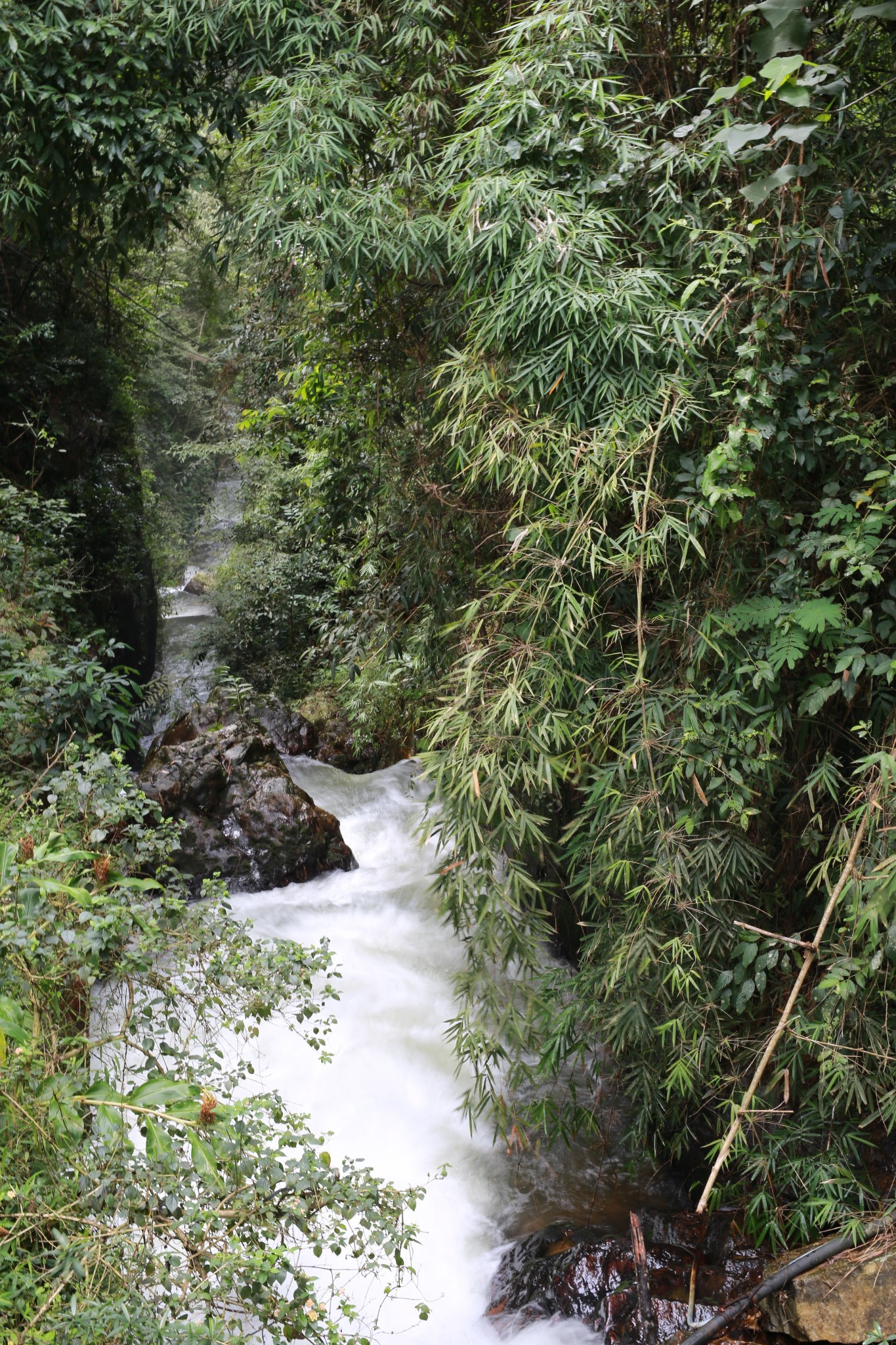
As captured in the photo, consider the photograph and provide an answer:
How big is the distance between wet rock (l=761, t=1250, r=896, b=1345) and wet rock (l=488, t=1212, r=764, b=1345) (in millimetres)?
212

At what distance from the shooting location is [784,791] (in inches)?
114

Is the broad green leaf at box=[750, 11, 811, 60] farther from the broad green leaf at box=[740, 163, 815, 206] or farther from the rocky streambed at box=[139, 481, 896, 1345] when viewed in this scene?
the rocky streambed at box=[139, 481, 896, 1345]

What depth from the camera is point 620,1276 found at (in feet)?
9.61

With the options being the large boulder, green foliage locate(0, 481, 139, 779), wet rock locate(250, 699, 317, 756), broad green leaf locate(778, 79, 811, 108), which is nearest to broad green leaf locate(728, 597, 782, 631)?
broad green leaf locate(778, 79, 811, 108)

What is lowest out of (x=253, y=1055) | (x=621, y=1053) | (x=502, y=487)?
(x=253, y=1055)

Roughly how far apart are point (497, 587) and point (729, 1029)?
63.3 inches

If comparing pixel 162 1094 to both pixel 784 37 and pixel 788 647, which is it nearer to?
pixel 788 647

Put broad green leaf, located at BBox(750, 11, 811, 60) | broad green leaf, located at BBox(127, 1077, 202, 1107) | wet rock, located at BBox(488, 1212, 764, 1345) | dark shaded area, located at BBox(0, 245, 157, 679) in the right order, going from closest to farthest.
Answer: broad green leaf, located at BBox(750, 11, 811, 60) < broad green leaf, located at BBox(127, 1077, 202, 1107) < wet rock, located at BBox(488, 1212, 764, 1345) < dark shaded area, located at BBox(0, 245, 157, 679)

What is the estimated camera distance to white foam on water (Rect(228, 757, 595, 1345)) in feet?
10.2

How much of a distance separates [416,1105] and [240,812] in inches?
87.2

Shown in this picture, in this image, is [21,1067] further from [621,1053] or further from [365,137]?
[365,137]

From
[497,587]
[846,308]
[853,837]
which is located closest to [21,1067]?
[497,587]

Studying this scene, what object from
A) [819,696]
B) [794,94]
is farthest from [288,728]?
[794,94]

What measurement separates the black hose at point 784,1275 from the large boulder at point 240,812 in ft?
11.0
